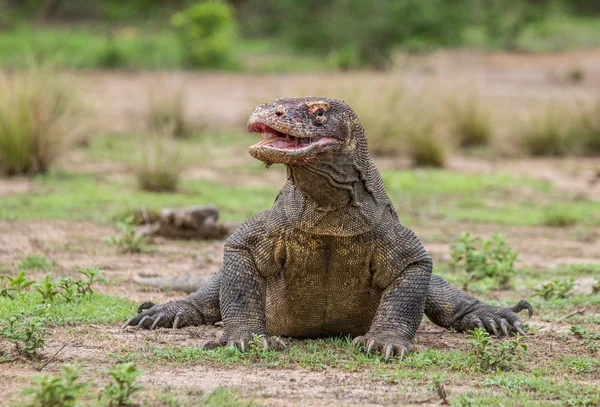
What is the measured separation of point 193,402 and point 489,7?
27.7 m

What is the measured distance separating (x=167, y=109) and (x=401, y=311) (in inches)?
441

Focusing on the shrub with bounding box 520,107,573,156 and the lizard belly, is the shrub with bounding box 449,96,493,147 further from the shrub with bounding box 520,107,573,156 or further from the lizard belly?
the lizard belly

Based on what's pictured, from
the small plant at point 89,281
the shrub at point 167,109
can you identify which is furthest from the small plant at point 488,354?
the shrub at point 167,109

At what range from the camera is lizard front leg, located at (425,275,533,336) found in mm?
5664

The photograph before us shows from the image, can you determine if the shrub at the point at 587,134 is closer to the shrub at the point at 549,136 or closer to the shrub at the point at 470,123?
the shrub at the point at 549,136

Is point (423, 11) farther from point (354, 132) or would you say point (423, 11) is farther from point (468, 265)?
point (354, 132)

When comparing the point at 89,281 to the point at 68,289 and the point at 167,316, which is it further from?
the point at 167,316

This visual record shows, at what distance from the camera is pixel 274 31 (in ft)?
110

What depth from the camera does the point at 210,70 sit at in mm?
24578

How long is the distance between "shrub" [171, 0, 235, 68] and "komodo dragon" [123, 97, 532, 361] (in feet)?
65.7

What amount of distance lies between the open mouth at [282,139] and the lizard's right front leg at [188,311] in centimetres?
123

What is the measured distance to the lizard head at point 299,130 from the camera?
450 centimetres

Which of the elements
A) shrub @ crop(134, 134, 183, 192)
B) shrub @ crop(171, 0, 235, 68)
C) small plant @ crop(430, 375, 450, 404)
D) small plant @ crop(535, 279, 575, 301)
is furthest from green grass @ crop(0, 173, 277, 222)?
shrub @ crop(171, 0, 235, 68)

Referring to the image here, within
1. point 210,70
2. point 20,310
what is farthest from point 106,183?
point 210,70
